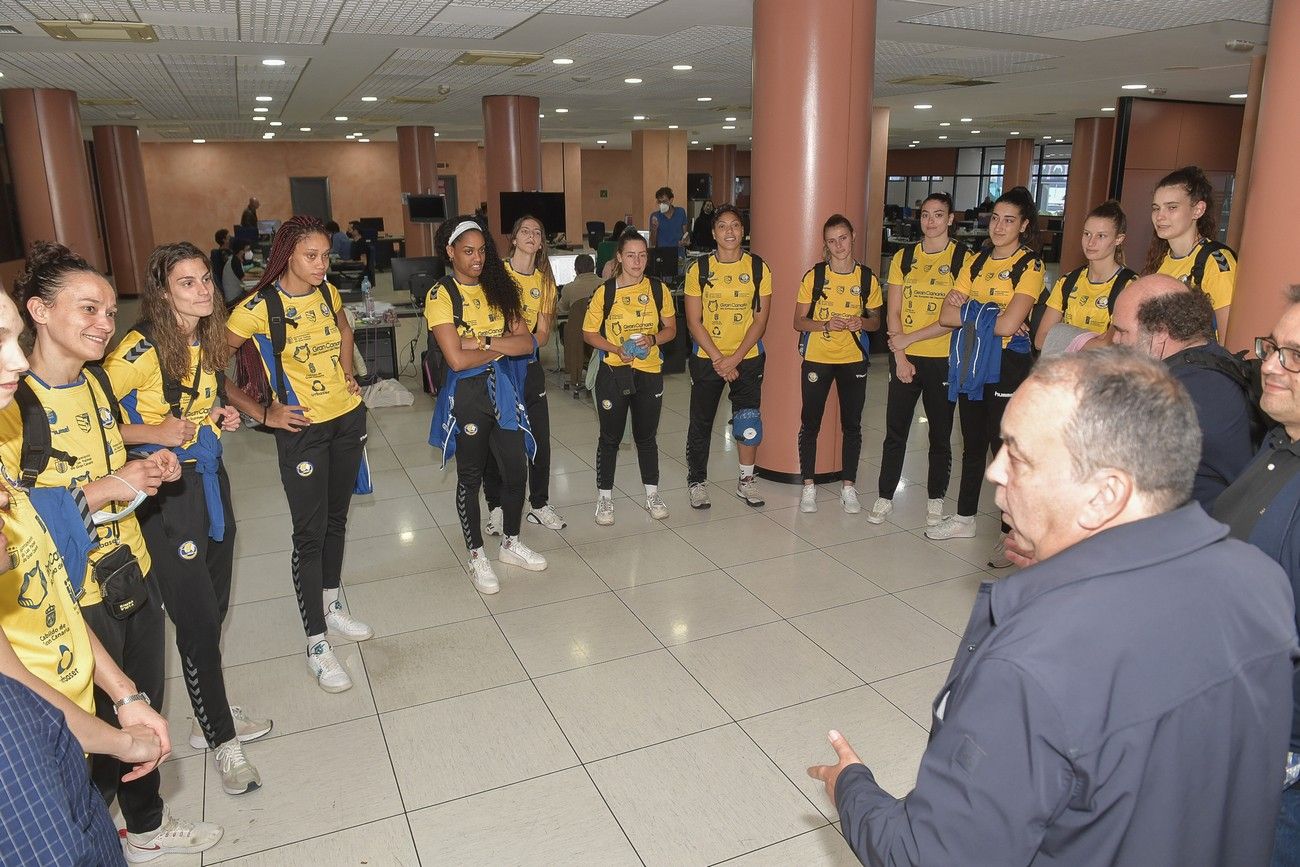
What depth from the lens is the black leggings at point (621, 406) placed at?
4.65 metres

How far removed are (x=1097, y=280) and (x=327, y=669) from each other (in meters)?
3.68

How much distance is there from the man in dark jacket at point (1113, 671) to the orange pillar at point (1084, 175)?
14780 millimetres

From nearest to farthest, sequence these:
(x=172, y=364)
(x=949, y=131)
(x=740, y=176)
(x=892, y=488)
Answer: (x=172, y=364) < (x=892, y=488) < (x=949, y=131) < (x=740, y=176)

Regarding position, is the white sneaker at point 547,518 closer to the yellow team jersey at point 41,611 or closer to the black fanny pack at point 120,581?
the black fanny pack at point 120,581

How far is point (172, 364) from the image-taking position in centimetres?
262

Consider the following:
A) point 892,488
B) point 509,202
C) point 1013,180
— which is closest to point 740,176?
point 1013,180

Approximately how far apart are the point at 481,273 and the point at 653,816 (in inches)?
96.5

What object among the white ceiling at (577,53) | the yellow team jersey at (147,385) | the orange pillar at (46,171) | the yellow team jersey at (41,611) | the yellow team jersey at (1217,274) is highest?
the white ceiling at (577,53)

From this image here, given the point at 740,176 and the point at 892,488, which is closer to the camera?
the point at 892,488

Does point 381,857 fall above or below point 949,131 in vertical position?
below

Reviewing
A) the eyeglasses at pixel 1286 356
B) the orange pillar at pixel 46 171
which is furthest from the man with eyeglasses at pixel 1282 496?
the orange pillar at pixel 46 171

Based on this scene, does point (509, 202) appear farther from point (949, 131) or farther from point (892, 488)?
point (949, 131)

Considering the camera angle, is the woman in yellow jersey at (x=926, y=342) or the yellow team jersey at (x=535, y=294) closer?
the yellow team jersey at (x=535, y=294)

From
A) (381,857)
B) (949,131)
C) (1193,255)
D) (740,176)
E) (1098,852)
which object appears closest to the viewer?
(1098,852)
